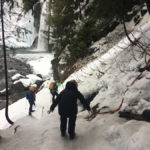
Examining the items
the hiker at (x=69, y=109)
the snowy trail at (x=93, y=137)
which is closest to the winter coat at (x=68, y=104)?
the hiker at (x=69, y=109)

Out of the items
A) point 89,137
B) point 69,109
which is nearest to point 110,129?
point 89,137

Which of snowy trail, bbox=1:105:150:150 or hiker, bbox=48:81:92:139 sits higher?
hiker, bbox=48:81:92:139

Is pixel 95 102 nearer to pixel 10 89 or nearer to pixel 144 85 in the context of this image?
pixel 144 85

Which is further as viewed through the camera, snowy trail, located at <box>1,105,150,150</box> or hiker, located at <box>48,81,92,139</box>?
hiker, located at <box>48,81,92,139</box>

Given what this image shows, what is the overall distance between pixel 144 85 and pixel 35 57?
102 feet

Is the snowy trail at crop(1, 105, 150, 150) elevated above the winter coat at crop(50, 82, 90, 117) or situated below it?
below

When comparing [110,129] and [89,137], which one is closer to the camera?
[110,129]

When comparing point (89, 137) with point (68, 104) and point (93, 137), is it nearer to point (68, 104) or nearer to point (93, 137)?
point (93, 137)

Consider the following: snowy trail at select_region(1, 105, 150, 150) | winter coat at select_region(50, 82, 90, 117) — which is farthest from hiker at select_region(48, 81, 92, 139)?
snowy trail at select_region(1, 105, 150, 150)

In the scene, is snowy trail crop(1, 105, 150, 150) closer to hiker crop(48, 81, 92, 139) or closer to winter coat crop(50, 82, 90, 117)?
hiker crop(48, 81, 92, 139)

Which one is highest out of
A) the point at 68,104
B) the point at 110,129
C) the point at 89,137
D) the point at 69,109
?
the point at 68,104

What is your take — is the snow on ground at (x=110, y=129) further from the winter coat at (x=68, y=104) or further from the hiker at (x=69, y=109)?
the winter coat at (x=68, y=104)

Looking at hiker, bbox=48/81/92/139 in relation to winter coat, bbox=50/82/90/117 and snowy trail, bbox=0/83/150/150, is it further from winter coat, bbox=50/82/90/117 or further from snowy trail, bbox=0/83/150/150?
snowy trail, bbox=0/83/150/150

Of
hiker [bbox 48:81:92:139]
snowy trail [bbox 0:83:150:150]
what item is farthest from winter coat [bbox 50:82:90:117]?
snowy trail [bbox 0:83:150:150]
